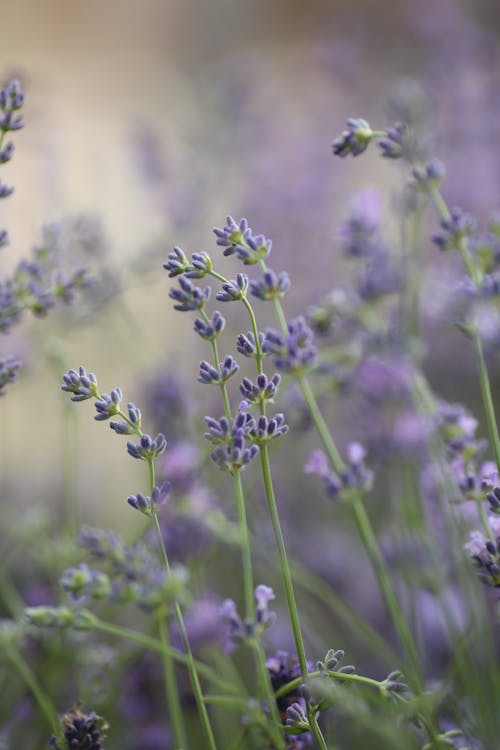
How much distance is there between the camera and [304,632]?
0.81 metres

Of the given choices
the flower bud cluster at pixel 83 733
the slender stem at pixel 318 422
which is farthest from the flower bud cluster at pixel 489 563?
the flower bud cluster at pixel 83 733

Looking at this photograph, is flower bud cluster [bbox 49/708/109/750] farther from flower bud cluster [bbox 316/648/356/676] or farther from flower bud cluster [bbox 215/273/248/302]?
flower bud cluster [bbox 215/273/248/302]

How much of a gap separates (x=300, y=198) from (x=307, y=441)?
0.41m

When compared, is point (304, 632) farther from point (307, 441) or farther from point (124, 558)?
point (307, 441)

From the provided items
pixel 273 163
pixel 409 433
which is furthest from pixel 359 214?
pixel 273 163

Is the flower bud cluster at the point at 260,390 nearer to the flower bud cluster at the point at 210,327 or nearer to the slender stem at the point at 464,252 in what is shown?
the flower bud cluster at the point at 210,327

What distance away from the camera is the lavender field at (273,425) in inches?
18.1

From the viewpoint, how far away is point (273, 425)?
449 millimetres

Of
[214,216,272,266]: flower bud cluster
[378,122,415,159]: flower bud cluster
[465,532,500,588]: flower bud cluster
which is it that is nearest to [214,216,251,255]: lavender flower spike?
[214,216,272,266]: flower bud cluster

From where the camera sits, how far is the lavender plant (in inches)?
17.4

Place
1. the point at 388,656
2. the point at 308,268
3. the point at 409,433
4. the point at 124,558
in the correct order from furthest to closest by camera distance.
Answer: the point at 308,268 < the point at 409,433 < the point at 388,656 < the point at 124,558

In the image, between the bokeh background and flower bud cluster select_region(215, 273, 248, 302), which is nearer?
flower bud cluster select_region(215, 273, 248, 302)

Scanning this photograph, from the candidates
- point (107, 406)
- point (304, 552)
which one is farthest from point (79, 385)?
point (304, 552)

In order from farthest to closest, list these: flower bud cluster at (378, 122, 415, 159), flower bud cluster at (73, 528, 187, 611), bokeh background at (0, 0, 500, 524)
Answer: bokeh background at (0, 0, 500, 524)
flower bud cluster at (378, 122, 415, 159)
flower bud cluster at (73, 528, 187, 611)
